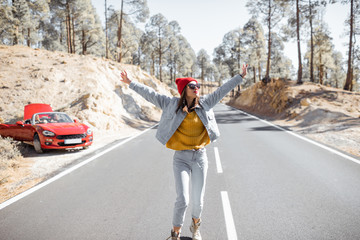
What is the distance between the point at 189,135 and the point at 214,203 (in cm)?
171

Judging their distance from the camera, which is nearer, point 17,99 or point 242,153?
point 242,153

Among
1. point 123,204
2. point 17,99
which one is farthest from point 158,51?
point 123,204

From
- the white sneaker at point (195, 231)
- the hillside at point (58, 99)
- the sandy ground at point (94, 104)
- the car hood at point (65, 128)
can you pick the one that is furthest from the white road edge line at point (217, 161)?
the car hood at point (65, 128)

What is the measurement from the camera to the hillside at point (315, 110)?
31.6 ft

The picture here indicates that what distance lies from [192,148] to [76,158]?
5649 mm

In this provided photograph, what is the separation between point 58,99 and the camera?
587 inches

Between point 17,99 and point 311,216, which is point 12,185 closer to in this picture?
point 311,216

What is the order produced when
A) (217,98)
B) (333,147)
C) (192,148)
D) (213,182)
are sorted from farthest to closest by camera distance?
(333,147)
(213,182)
(217,98)
(192,148)

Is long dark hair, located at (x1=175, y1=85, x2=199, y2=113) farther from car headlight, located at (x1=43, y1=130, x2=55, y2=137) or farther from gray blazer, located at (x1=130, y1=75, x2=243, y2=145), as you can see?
car headlight, located at (x1=43, y1=130, x2=55, y2=137)

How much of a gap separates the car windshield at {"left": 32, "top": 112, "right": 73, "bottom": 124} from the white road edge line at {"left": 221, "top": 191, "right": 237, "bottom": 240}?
7.27 m

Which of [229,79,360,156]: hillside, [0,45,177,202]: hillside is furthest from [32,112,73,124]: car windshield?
Result: [229,79,360,156]: hillside

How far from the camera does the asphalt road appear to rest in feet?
10.3

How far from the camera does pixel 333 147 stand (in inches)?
318

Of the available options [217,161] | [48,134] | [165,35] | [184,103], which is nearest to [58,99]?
[48,134]
